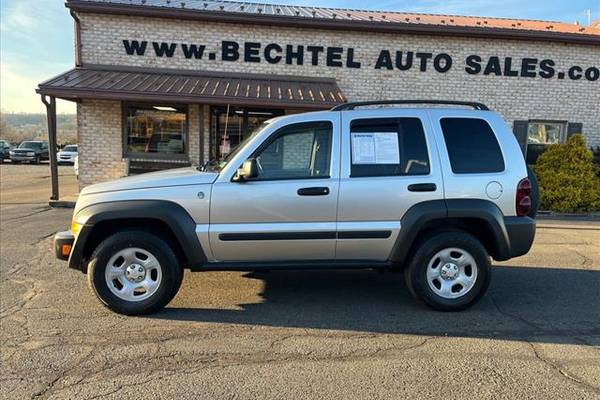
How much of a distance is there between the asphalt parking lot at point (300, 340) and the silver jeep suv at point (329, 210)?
42 centimetres

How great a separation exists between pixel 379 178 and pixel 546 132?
34.5ft

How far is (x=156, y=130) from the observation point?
11.8 meters

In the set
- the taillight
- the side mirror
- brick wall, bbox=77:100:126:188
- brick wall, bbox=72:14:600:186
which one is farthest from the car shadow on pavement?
brick wall, bbox=77:100:126:188

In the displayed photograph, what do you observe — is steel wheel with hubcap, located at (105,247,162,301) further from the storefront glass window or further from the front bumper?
the storefront glass window

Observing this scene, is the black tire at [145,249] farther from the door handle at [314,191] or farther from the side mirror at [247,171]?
the door handle at [314,191]

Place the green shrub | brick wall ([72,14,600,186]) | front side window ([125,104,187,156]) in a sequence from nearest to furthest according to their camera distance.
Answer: the green shrub, brick wall ([72,14,600,186]), front side window ([125,104,187,156])

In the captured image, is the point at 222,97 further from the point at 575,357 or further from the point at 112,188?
the point at 575,357

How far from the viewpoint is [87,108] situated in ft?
37.1

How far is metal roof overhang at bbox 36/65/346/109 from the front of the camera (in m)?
9.97

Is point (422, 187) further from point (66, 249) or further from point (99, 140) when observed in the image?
point (99, 140)

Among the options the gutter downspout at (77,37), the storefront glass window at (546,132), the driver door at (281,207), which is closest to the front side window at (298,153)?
the driver door at (281,207)

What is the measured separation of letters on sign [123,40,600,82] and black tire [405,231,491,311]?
8403mm

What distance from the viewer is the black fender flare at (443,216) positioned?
4.37 metres

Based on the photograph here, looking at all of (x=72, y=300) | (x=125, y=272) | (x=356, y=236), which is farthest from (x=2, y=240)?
(x=356, y=236)
